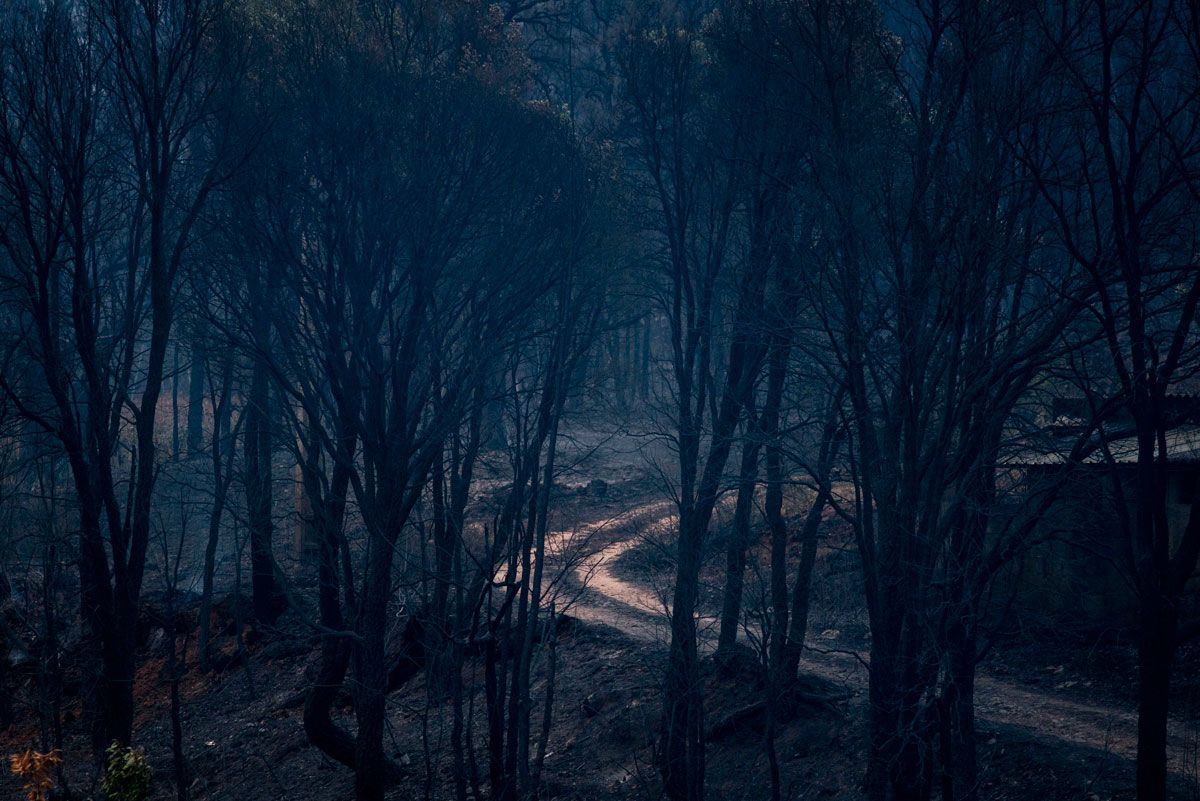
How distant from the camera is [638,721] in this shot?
13.6 m

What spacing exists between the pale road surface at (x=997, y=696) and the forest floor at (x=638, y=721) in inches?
1.4

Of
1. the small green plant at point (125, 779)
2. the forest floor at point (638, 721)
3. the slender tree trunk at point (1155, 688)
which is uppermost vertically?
the slender tree trunk at point (1155, 688)

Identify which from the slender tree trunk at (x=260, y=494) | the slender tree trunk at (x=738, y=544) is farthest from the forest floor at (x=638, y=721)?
the slender tree trunk at (x=260, y=494)

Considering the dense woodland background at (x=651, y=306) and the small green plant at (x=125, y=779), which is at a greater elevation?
the dense woodland background at (x=651, y=306)

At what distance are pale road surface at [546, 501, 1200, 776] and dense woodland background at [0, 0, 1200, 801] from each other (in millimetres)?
141

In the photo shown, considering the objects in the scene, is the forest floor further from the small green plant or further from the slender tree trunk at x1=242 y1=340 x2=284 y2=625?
the small green plant

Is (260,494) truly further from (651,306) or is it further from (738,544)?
(738,544)

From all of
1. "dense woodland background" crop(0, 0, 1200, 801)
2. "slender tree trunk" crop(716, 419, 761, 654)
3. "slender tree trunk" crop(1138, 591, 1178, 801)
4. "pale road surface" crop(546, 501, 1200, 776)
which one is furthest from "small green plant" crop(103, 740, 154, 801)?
"slender tree trunk" crop(1138, 591, 1178, 801)

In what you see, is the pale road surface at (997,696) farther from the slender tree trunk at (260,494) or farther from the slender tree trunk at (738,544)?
the slender tree trunk at (260,494)

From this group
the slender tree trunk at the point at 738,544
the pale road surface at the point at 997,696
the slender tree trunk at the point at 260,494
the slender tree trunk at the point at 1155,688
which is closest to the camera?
the slender tree trunk at the point at 1155,688

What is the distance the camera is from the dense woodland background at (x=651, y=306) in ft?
26.7

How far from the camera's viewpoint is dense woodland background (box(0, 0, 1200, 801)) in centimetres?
815

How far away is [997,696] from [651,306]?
24.1 feet

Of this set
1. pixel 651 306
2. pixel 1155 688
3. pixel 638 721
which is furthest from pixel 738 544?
Result: pixel 1155 688
